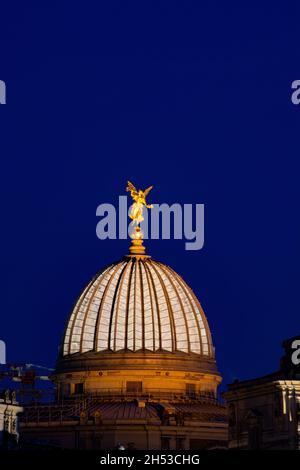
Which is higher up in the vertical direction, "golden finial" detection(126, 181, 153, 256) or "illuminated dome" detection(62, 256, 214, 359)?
"golden finial" detection(126, 181, 153, 256)

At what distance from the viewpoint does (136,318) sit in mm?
154000

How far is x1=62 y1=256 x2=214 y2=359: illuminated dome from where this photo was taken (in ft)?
504

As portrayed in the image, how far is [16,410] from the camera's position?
14325 centimetres

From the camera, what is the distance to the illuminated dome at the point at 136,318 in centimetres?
15362

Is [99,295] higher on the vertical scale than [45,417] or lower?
higher

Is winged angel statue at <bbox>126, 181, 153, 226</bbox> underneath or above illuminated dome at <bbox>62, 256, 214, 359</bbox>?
above

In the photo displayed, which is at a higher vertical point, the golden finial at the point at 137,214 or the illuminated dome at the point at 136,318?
the golden finial at the point at 137,214

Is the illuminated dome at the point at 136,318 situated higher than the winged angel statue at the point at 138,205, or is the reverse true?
the winged angel statue at the point at 138,205
